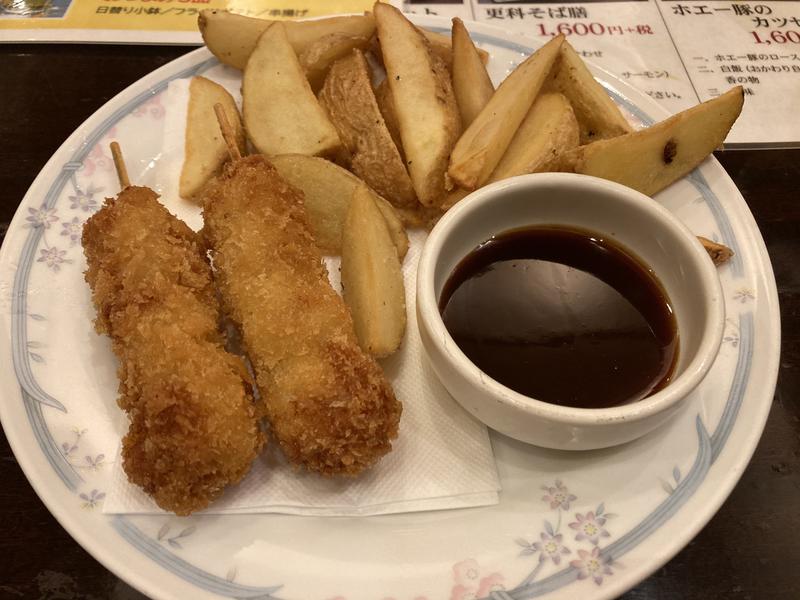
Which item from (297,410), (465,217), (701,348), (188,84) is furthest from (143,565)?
(188,84)

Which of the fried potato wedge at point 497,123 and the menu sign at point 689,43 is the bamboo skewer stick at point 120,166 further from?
the menu sign at point 689,43

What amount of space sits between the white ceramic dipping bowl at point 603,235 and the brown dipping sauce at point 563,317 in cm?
3

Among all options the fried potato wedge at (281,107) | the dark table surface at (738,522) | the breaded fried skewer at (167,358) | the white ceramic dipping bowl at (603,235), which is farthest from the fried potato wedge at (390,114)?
the dark table surface at (738,522)

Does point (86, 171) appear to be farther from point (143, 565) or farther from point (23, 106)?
point (143, 565)

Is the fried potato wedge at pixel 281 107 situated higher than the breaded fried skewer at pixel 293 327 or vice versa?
the fried potato wedge at pixel 281 107

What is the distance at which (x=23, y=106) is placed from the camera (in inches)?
95.9

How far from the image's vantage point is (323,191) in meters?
1.78

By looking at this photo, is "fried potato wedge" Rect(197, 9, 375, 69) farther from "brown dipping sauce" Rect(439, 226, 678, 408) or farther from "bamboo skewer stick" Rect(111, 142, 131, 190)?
"brown dipping sauce" Rect(439, 226, 678, 408)

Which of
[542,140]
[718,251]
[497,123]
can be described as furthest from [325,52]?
[718,251]

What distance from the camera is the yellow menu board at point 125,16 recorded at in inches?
101

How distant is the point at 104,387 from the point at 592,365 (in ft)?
3.89

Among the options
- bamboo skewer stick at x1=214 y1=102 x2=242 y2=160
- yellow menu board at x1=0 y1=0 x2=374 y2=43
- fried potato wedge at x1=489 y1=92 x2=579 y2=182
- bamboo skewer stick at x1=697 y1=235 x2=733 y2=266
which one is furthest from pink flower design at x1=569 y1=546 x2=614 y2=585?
yellow menu board at x1=0 y1=0 x2=374 y2=43

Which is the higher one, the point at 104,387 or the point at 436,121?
the point at 436,121

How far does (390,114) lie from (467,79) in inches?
10.9
